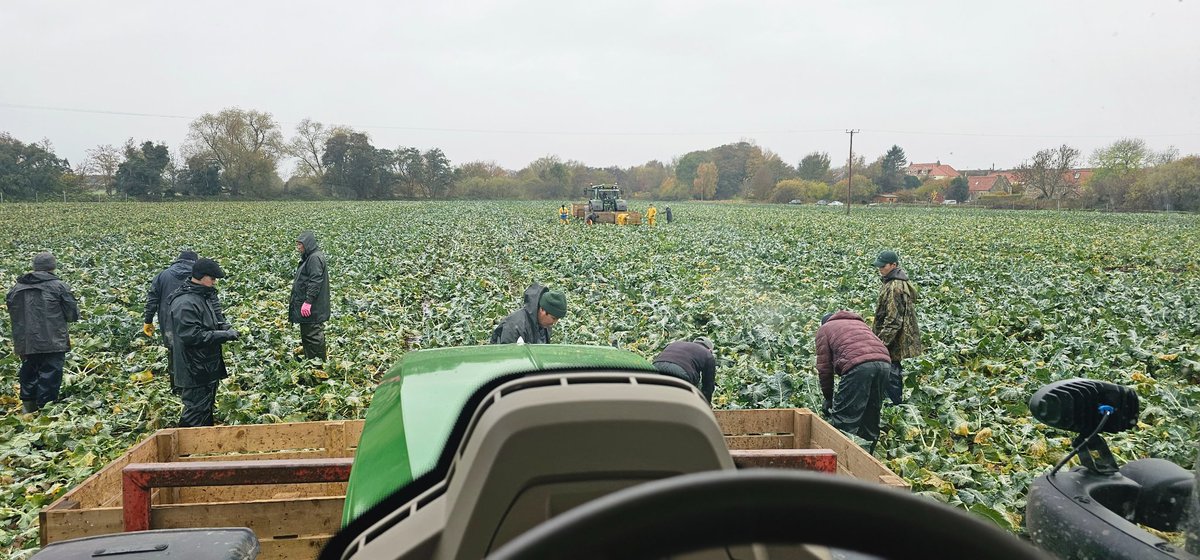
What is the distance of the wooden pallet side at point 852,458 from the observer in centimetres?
396

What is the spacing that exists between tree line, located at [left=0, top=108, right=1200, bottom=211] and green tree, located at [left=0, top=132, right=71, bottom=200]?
0.09 m

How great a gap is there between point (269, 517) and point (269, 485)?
A: 123 cm

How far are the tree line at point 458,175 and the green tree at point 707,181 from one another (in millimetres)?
159

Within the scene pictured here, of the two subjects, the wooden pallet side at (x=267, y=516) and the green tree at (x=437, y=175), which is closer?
the wooden pallet side at (x=267, y=516)

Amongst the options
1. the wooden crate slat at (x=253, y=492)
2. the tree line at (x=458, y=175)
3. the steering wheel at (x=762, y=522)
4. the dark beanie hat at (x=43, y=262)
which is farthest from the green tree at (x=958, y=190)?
the steering wheel at (x=762, y=522)

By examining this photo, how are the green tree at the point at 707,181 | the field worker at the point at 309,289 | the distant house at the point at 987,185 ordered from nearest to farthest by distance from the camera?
1. the field worker at the point at 309,289
2. the distant house at the point at 987,185
3. the green tree at the point at 707,181

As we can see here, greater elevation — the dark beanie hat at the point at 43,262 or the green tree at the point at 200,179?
the green tree at the point at 200,179

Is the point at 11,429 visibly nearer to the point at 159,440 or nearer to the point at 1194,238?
the point at 159,440

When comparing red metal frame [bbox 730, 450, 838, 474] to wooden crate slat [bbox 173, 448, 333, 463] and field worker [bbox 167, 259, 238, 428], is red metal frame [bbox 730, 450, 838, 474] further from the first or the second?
field worker [bbox 167, 259, 238, 428]

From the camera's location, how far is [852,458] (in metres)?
4.41

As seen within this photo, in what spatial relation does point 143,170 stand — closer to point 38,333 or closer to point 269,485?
point 38,333

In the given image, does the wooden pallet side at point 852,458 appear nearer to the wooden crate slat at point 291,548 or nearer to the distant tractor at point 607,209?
the wooden crate slat at point 291,548

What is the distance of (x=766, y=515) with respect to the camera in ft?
2.27

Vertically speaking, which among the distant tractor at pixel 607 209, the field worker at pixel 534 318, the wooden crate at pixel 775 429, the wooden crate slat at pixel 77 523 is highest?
the distant tractor at pixel 607 209
